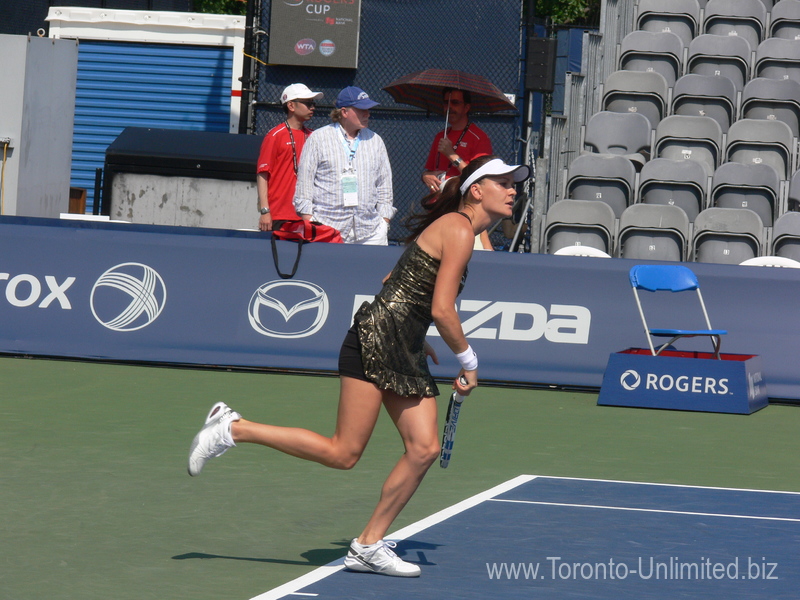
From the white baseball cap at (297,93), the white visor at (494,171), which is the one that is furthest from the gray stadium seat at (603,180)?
the white visor at (494,171)

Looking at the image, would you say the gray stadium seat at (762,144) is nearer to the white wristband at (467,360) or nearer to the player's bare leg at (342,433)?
the white wristband at (467,360)

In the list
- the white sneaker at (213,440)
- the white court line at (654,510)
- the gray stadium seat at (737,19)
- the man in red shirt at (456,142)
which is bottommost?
the white court line at (654,510)

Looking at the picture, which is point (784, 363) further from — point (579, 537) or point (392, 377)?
point (392, 377)

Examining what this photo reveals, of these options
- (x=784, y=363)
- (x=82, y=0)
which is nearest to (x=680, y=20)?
(x=784, y=363)

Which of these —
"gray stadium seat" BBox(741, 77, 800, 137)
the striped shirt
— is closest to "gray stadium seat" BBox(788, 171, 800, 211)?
"gray stadium seat" BBox(741, 77, 800, 137)

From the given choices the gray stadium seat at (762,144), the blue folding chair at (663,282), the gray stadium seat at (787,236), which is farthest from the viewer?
the gray stadium seat at (762,144)

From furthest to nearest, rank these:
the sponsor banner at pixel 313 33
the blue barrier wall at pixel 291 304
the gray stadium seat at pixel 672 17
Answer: the gray stadium seat at pixel 672 17 < the sponsor banner at pixel 313 33 < the blue barrier wall at pixel 291 304

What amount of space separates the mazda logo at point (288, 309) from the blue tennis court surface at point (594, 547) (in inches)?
163

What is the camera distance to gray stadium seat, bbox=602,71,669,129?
17.2 metres

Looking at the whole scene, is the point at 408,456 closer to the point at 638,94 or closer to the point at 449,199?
the point at 449,199

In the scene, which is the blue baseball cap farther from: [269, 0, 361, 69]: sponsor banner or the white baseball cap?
[269, 0, 361, 69]: sponsor banner

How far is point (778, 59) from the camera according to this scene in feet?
58.6

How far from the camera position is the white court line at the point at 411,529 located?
4895 mm

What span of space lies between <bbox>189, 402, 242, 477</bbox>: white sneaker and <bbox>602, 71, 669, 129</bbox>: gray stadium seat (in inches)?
506
